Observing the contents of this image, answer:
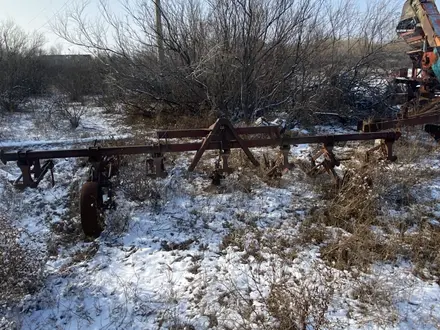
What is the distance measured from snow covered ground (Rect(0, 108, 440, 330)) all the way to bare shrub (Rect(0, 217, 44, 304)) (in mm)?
74

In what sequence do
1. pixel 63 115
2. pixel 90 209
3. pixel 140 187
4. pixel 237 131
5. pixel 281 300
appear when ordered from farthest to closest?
pixel 63 115 < pixel 140 187 < pixel 237 131 < pixel 90 209 < pixel 281 300

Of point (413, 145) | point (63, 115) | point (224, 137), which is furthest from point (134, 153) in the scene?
point (63, 115)

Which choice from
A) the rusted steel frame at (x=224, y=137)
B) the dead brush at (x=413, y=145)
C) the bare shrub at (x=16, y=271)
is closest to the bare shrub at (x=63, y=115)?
the bare shrub at (x=16, y=271)

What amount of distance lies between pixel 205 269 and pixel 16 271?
1.72 meters

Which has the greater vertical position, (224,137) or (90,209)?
(224,137)

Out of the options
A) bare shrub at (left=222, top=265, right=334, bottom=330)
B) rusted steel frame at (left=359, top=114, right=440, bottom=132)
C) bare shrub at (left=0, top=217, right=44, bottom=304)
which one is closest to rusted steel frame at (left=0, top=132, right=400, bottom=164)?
rusted steel frame at (left=359, top=114, right=440, bottom=132)

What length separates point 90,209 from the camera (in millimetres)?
3336

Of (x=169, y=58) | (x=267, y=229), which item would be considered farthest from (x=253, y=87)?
(x=267, y=229)

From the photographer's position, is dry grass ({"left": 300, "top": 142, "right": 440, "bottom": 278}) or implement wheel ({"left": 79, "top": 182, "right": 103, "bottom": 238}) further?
implement wheel ({"left": 79, "top": 182, "right": 103, "bottom": 238})

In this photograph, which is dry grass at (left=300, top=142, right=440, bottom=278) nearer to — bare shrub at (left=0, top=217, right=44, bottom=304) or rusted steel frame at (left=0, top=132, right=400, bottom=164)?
rusted steel frame at (left=0, top=132, right=400, bottom=164)

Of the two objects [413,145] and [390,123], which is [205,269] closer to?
[390,123]

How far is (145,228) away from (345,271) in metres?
2.22

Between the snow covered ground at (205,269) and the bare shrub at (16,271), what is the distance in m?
0.07

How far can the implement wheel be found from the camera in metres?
3.31
